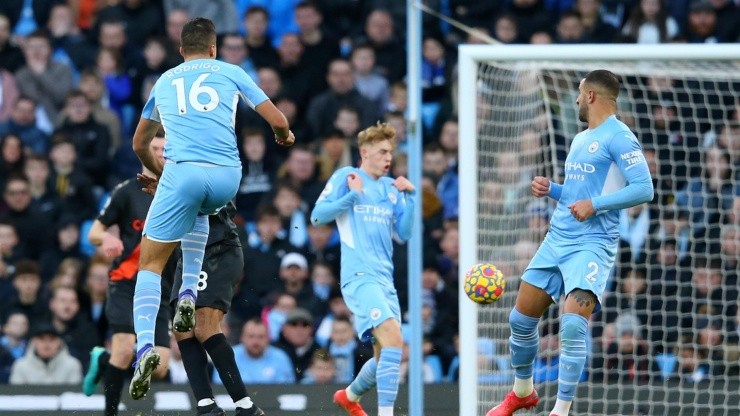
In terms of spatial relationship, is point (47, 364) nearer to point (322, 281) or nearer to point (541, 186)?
point (322, 281)

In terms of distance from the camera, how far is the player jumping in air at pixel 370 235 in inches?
362

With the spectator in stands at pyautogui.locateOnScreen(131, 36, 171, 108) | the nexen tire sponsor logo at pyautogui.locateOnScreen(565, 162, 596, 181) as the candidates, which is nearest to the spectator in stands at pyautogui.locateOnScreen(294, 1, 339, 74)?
the spectator in stands at pyautogui.locateOnScreen(131, 36, 171, 108)

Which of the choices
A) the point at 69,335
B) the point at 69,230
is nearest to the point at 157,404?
the point at 69,335

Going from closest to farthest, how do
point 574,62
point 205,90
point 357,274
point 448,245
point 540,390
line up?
1. point 205,90
2. point 357,274
3. point 574,62
4. point 540,390
5. point 448,245

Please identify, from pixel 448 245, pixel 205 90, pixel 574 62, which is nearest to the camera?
pixel 205 90

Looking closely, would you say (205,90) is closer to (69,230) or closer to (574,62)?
(574,62)

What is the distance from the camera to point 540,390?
11.7 meters

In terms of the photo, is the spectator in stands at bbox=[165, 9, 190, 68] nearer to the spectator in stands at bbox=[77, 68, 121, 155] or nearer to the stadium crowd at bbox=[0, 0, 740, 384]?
the stadium crowd at bbox=[0, 0, 740, 384]

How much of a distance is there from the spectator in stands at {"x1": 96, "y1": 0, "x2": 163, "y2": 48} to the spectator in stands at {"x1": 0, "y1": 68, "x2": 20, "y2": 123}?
3.49 feet

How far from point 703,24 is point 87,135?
6.31 meters

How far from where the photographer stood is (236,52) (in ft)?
45.6

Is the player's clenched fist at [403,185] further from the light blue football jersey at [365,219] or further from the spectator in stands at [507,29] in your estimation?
the spectator in stands at [507,29]

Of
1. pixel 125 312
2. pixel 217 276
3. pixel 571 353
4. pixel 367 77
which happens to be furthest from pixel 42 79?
pixel 571 353

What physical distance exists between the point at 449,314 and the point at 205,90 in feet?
17.1
